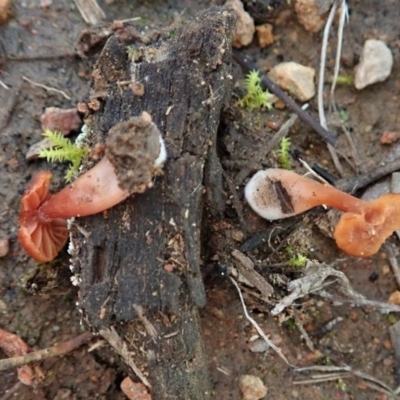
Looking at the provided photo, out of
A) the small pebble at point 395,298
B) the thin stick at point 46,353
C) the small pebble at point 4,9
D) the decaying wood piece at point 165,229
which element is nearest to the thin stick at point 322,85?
the small pebble at point 395,298

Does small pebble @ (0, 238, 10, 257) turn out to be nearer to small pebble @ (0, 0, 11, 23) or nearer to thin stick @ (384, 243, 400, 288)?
small pebble @ (0, 0, 11, 23)

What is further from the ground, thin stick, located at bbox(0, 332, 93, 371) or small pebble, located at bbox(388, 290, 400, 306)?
thin stick, located at bbox(0, 332, 93, 371)

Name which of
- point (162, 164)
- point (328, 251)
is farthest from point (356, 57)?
point (162, 164)

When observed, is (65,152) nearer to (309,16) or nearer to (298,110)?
(298,110)

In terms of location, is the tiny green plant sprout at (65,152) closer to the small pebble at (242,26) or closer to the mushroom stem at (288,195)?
the mushroom stem at (288,195)

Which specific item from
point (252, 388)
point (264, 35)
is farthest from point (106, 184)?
point (264, 35)

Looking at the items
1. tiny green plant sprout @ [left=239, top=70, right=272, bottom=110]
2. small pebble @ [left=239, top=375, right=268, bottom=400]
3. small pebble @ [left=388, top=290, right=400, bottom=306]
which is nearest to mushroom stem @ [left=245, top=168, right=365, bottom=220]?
tiny green plant sprout @ [left=239, top=70, right=272, bottom=110]

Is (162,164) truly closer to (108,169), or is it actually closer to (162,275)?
(108,169)
